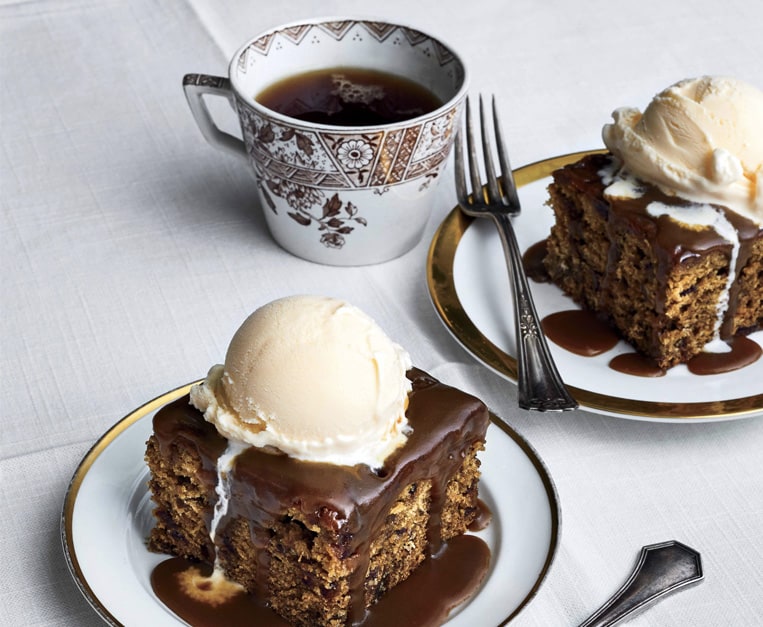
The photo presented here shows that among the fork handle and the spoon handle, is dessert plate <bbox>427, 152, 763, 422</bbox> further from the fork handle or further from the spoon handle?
the spoon handle

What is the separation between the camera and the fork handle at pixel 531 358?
1.42m

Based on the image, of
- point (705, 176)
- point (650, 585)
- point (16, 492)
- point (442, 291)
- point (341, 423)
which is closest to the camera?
point (341, 423)

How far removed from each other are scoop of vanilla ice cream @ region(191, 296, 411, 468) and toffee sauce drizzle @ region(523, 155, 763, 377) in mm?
522

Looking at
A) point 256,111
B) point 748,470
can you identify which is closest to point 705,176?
point 748,470

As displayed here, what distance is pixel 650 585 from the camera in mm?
1228

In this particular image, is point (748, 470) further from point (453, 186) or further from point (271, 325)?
point (453, 186)

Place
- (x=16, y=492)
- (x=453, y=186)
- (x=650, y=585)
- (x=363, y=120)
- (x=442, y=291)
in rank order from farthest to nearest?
(x=453, y=186)
(x=363, y=120)
(x=442, y=291)
(x=16, y=492)
(x=650, y=585)

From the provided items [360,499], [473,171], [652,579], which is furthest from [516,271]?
[360,499]

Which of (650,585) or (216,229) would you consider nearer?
(650,585)

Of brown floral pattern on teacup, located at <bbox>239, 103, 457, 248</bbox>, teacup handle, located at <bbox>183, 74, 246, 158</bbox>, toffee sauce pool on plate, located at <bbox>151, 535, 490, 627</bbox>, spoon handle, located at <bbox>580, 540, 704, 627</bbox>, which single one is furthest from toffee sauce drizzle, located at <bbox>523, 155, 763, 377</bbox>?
teacup handle, located at <bbox>183, 74, 246, 158</bbox>

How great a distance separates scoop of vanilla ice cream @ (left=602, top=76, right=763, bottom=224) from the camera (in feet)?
4.99

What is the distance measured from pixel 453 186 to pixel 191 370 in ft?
2.26

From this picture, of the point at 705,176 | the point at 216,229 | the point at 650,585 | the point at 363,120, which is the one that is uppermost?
the point at 705,176

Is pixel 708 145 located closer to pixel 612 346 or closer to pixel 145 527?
pixel 612 346
